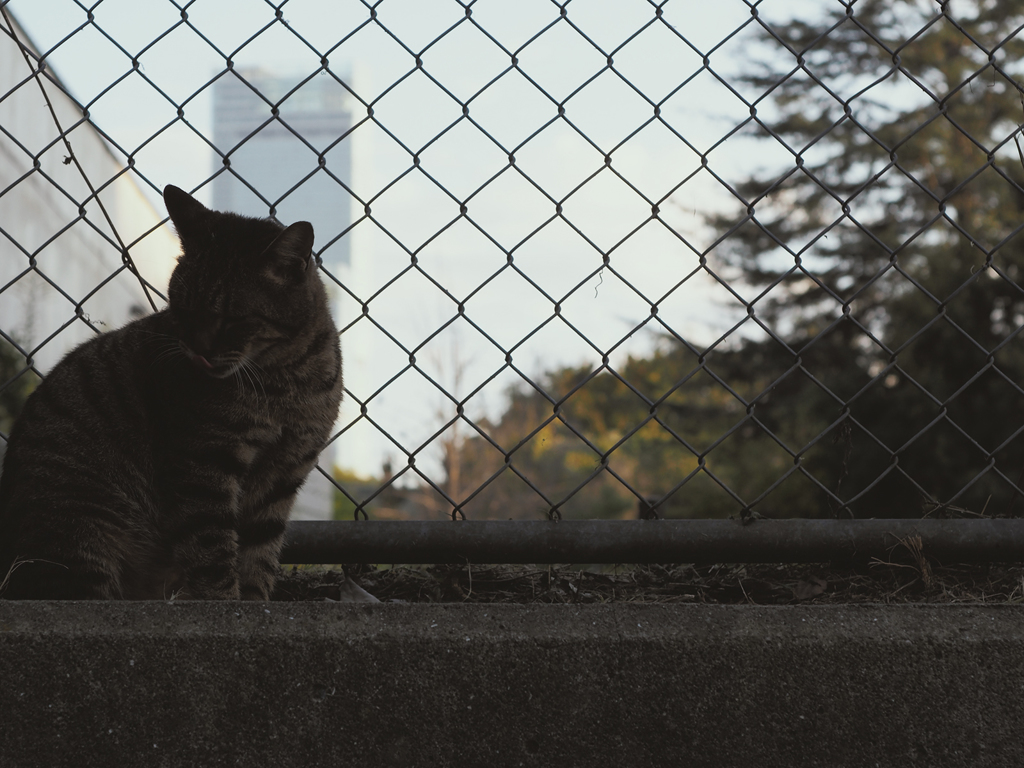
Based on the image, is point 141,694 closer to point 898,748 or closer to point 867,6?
point 898,748

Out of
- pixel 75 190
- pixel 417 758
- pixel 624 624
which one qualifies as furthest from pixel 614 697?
pixel 75 190

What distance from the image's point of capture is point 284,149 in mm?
4695

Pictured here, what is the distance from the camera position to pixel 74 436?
5.27 ft

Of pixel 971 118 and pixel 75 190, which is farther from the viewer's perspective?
pixel 971 118

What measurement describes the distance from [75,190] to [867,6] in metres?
15.2

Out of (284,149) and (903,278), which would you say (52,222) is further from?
(903,278)

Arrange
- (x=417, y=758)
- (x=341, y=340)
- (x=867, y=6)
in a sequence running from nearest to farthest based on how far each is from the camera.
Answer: (x=417, y=758) → (x=341, y=340) → (x=867, y=6)

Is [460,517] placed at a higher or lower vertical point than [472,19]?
lower

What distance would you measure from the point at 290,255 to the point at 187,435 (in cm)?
43

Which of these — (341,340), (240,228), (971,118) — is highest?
(971,118)

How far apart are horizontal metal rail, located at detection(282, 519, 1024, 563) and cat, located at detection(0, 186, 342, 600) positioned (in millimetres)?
380

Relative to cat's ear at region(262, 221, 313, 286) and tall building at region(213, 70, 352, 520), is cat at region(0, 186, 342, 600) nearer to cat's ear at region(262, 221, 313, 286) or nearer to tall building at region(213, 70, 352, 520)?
cat's ear at region(262, 221, 313, 286)

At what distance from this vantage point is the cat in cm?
154

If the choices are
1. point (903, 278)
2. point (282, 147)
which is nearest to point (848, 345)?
point (903, 278)
